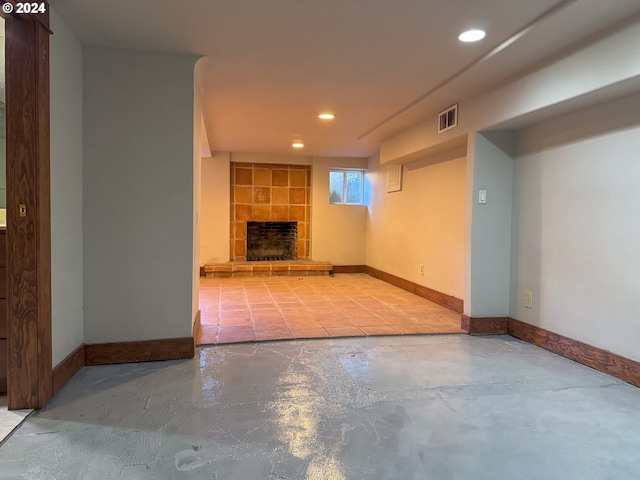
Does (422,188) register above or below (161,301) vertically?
above

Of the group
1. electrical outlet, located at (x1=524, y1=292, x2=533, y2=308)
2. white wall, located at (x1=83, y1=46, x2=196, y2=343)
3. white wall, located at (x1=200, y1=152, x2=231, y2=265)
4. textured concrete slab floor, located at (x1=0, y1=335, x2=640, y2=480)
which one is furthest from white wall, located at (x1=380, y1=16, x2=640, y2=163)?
white wall, located at (x1=200, y1=152, x2=231, y2=265)

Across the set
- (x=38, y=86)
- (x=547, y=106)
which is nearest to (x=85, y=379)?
(x=38, y=86)

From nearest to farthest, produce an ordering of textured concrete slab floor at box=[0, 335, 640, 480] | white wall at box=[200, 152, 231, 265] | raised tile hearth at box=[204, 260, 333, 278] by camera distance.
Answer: textured concrete slab floor at box=[0, 335, 640, 480]
raised tile hearth at box=[204, 260, 333, 278]
white wall at box=[200, 152, 231, 265]

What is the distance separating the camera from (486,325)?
3.34 meters

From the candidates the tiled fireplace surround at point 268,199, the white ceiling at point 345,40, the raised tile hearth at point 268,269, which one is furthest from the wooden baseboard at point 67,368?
the tiled fireplace surround at point 268,199

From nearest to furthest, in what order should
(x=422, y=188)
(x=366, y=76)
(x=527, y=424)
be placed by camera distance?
(x=527, y=424), (x=366, y=76), (x=422, y=188)

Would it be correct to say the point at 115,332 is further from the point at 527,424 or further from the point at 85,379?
the point at 527,424

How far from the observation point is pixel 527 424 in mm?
1860

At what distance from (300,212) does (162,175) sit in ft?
14.5

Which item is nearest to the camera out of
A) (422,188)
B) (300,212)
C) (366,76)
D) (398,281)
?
(366,76)

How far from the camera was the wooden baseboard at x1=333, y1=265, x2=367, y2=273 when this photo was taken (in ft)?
23.0

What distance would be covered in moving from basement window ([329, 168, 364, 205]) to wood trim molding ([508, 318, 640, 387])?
423 centimetres

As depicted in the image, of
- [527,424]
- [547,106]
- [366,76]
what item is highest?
[366,76]

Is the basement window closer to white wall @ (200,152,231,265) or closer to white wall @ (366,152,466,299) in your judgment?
white wall @ (366,152,466,299)
